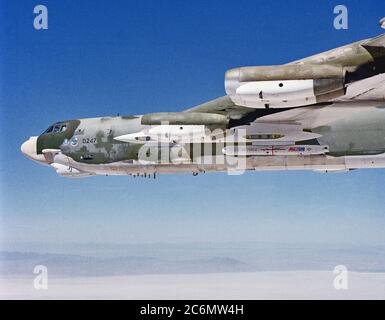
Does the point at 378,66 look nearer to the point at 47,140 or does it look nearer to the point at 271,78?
the point at 271,78

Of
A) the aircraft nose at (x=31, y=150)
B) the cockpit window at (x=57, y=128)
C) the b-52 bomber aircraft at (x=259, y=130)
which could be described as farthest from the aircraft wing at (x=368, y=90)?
the aircraft nose at (x=31, y=150)

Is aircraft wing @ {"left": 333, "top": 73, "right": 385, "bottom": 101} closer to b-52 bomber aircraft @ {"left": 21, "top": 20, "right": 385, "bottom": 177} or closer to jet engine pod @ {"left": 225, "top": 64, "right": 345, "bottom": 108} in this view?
b-52 bomber aircraft @ {"left": 21, "top": 20, "right": 385, "bottom": 177}

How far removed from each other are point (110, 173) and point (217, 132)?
13.2 feet

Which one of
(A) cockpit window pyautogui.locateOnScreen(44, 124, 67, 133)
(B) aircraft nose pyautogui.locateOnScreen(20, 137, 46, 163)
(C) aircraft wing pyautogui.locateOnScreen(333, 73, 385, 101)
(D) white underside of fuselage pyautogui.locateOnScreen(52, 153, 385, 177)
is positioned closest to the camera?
(C) aircraft wing pyautogui.locateOnScreen(333, 73, 385, 101)

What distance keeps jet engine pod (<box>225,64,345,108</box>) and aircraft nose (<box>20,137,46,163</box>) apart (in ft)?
25.8

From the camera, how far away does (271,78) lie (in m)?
13.1

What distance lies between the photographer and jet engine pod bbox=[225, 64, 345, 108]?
42.6 feet

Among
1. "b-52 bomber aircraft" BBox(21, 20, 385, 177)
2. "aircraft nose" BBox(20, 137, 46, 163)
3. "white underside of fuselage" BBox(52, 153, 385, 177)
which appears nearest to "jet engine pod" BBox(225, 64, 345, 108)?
"b-52 bomber aircraft" BBox(21, 20, 385, 177)

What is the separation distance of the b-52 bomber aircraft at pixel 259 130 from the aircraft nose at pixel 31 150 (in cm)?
3

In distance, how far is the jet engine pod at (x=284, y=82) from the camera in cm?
1299

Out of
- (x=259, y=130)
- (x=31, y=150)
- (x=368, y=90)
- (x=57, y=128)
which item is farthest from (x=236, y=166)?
(x=31, y=150)
